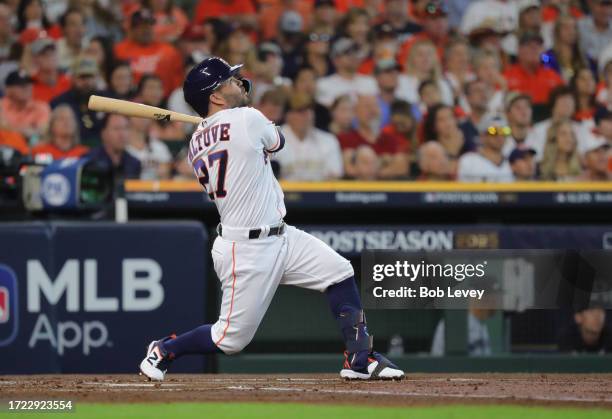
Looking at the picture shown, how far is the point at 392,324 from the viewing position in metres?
8.80

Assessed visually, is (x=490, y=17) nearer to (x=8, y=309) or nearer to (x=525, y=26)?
(x=525, y=26)

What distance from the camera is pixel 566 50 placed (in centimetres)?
1217

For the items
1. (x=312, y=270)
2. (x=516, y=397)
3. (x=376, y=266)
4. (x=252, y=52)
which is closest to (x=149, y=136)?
(x=252, y=52)

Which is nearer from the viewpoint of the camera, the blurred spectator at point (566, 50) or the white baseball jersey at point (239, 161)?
the white baseball jersey at point (239, 161)

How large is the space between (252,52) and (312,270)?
5.19 m

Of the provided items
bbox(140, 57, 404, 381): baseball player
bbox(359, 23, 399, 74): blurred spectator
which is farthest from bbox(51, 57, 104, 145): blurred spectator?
bbox(140, 57, 404, 381): baseball player

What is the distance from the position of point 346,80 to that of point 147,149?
7.19ft

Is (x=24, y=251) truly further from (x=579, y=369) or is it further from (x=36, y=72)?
(x=579, y=369)

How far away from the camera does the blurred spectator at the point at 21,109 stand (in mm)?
10086

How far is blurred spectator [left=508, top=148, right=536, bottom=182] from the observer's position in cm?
1005

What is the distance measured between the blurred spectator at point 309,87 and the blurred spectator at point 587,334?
2.95 meters

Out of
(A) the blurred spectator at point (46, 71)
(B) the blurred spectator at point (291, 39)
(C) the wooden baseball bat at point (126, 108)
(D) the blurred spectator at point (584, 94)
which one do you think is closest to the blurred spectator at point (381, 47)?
(B) the blurred spectator at point (291, 39)

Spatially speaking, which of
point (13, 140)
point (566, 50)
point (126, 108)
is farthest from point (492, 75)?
A: point (126, 108)

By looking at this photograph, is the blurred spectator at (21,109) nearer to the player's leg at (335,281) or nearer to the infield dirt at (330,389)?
the infield dirt at (330,389)
